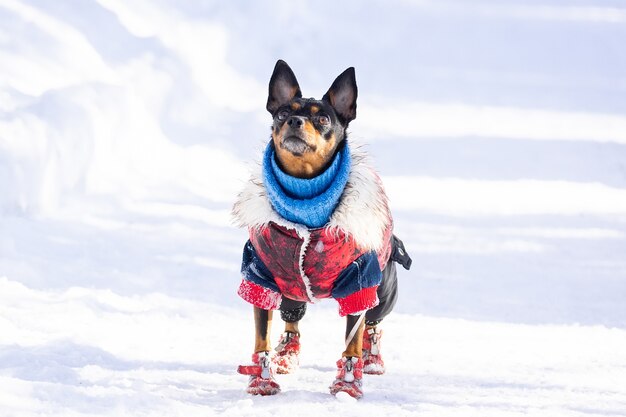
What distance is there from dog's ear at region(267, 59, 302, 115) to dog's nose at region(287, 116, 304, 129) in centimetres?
42

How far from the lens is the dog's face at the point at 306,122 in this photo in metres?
3.78

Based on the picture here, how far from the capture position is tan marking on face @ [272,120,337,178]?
3.79 meters

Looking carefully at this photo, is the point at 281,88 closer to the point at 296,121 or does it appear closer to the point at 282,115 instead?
the point at 282,115

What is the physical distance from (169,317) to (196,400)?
222 cm

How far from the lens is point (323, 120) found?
390cm

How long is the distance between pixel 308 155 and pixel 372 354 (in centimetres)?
135

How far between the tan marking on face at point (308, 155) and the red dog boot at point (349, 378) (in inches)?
35.2

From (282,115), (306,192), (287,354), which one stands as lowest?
(287,354)

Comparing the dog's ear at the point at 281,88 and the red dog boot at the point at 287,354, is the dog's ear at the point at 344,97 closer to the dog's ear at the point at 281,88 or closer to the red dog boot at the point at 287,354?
the dog's ear at the point at 281,88

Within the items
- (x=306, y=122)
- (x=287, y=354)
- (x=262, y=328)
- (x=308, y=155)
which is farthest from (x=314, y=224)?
(x=287, y=354)

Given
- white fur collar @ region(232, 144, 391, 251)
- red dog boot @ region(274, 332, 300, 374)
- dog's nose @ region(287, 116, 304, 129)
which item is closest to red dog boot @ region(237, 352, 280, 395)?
red dog boot @ region(274, 332, 300, 374)

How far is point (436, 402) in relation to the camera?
3.81 meters

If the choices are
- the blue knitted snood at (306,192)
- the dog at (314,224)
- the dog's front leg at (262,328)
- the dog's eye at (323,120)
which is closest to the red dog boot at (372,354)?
the dog at (314,224)

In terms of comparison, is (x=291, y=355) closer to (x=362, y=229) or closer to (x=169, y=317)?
(x=362, y=229)
